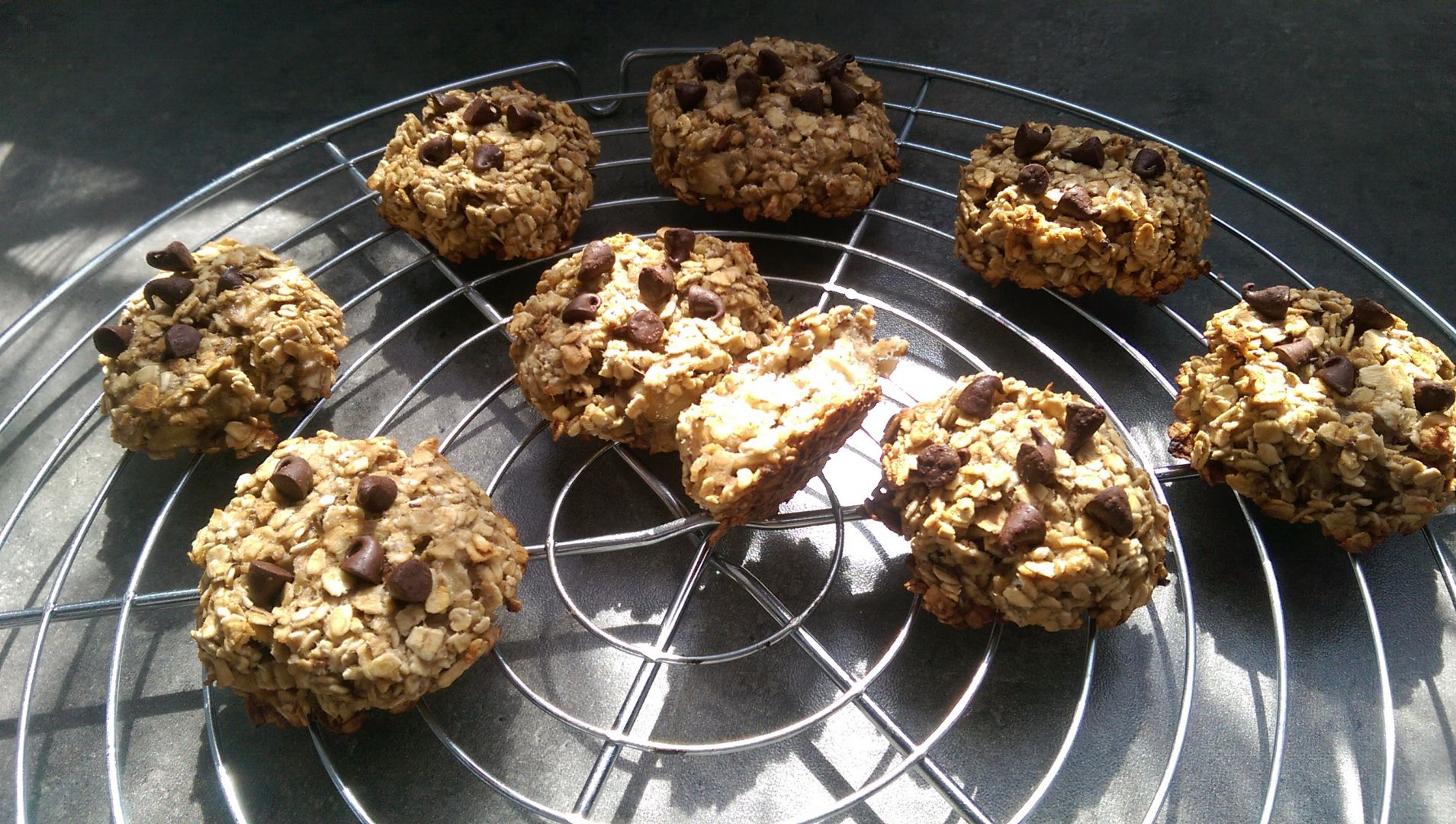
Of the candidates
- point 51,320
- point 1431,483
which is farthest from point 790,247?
point 51,320

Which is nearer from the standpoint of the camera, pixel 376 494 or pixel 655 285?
pixel 376 494

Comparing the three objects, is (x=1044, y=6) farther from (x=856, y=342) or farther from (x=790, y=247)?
(x=856, y=342)

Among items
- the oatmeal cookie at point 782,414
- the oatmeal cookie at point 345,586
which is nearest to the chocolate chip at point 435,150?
the oatmeal cookie at point 345,586

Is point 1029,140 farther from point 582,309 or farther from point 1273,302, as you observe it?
point 582,309

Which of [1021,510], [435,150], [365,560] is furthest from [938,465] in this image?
[435,150]

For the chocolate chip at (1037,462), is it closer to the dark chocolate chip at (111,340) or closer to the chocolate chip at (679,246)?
the chocolate chip at (679,246)

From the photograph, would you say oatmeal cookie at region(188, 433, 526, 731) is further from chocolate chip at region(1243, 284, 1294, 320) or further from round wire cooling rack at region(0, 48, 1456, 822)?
chocolate chip at region(1243, 284, 1294, 320)
